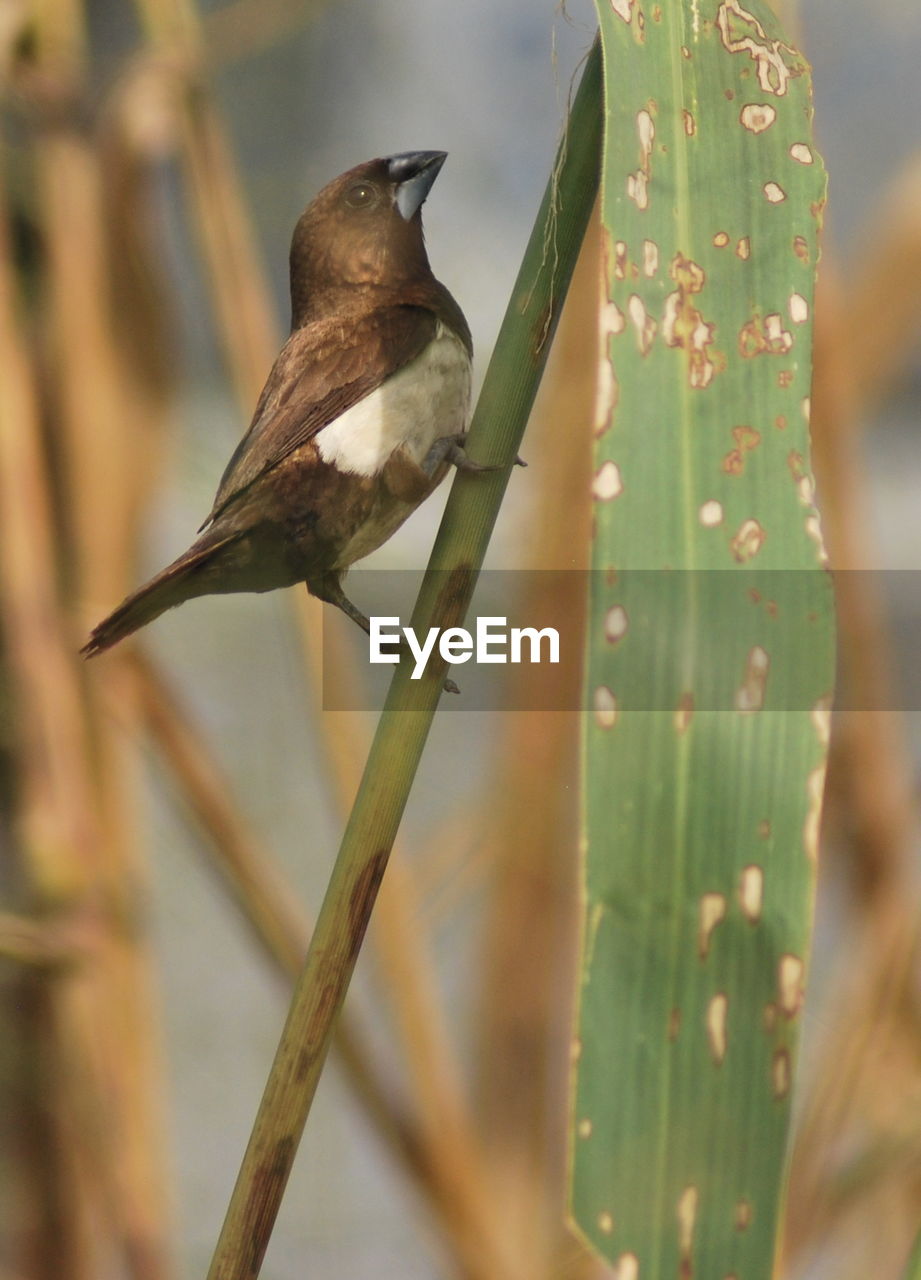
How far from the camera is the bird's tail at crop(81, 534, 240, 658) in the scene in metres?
0.41

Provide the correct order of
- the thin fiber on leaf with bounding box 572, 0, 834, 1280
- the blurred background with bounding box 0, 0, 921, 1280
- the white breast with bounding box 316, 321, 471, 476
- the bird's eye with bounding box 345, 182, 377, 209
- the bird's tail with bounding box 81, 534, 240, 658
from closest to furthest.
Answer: the thin fiber on leaf with bounding box 572, 0, 834, 1280
the bird's tail with bounding box 81, 534, 240, 658
the white breast with bounding box 316, 321, 471, 476
the bird's eye with bounding box 345, 182, 377, 209
the blurred background with bounding box 0, 0, 921, 1280

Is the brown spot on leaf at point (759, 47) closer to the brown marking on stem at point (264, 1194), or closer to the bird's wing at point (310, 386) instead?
the bird's wing at point (310, 386)

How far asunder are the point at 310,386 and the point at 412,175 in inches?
7.7

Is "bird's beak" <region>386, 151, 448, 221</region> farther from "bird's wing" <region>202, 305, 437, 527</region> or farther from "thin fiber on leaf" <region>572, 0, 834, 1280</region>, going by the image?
"thin fiber on leaf" <region>572, 0, 834, 1280</region>

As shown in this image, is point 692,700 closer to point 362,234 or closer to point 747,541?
point 747,541

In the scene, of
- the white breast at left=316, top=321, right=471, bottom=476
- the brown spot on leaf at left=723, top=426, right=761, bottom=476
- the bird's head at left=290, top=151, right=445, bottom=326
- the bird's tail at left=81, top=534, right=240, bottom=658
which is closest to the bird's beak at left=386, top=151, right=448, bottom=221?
the bird's head at left=290, top=151, right=445, bottom=326

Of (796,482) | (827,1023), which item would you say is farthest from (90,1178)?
(796,482)

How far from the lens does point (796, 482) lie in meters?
0.33

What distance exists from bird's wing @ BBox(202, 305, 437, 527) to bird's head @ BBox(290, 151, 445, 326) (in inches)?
2.1

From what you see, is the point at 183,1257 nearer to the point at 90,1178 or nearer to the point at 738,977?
the point at 90,1178

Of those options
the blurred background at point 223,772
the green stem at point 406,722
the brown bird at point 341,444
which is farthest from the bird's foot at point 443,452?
the blurred background at point 223,772

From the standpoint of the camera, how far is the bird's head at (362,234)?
1.96 ft

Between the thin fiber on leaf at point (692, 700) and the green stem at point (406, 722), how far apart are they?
40mm

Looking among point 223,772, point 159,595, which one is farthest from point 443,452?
point 223,772
